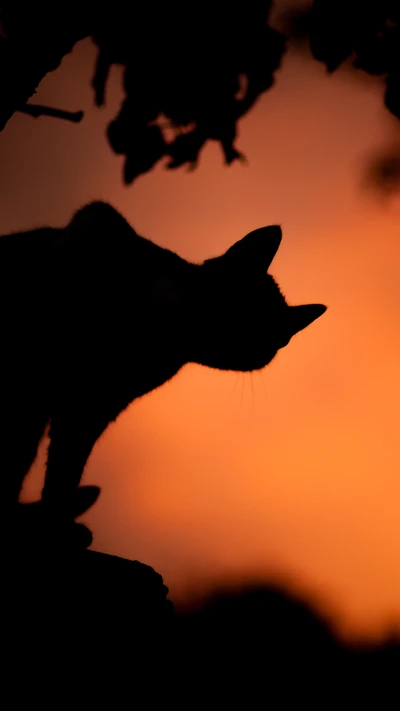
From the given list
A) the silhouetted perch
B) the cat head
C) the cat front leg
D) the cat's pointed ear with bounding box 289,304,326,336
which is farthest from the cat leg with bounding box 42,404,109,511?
the silhouetted perch

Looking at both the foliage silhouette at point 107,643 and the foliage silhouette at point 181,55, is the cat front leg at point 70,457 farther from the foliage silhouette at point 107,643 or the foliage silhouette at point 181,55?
the foliage silhouette at point 181,55

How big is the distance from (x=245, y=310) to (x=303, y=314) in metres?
0.31

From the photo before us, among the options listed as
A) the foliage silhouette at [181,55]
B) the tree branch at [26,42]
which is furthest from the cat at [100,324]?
the tree branch at [26,42]

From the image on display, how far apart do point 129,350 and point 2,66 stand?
1164 millimetres

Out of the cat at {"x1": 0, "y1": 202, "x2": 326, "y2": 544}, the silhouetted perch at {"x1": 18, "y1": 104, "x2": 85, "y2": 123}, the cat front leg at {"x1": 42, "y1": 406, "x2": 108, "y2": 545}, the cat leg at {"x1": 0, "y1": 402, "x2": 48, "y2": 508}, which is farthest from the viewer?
the cat front leg at {"x1": 42, "y1": 406, "x2": 108, "y2": 545}

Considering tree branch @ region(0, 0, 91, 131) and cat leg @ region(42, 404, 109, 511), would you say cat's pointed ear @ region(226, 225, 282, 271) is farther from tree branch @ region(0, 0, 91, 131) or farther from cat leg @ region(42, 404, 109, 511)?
tree branch @ region(0, 0, 91, 131)

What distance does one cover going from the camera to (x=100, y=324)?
208 centimetres

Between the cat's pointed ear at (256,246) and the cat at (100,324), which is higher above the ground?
the cat's pointed ear at (256,246)

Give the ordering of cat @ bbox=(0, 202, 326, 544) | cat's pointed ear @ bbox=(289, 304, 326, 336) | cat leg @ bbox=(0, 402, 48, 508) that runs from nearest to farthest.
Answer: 1. cat @ bbox=(0, 202, 326, 544)
2. cat leg @ bbox=(0, 402, 48, 508)
3. cat's pointed ear @ bbox=(289, 304, 326, 336)

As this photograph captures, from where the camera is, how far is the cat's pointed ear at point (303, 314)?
255cm

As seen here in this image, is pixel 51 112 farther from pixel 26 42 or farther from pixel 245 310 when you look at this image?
pixel 245 310

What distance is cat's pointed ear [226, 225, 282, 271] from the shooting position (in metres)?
2.32

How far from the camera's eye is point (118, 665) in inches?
47.6

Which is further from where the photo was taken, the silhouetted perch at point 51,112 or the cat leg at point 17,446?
the cat leg at point 17,446
